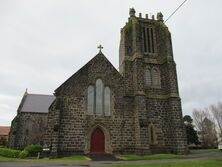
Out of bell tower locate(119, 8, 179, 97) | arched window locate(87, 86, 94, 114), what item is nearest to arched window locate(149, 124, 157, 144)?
bell tower locate(119, 8, 179, 97)

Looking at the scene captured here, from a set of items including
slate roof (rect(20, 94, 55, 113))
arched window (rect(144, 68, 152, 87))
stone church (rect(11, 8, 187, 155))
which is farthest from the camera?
slate roof (rect(20, 94, 55, 113))

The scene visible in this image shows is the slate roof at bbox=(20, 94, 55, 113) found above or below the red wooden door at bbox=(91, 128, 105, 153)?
above

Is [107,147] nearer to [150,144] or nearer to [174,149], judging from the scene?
[150,144]

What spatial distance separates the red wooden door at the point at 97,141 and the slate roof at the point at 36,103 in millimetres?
23980

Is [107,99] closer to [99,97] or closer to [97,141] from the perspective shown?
[99,97]

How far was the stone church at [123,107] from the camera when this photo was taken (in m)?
20.9

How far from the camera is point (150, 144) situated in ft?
73.0

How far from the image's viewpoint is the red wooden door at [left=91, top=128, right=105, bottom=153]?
21391 mm

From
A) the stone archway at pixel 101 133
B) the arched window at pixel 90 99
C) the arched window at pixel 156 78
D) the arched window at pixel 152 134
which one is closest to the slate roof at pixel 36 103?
the arched window at pixel 90 99

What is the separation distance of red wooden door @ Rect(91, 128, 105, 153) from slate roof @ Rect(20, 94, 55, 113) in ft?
78.7

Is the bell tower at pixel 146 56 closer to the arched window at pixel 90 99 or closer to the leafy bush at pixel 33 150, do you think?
the arched window at pixel 90 99

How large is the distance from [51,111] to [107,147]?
6759mm

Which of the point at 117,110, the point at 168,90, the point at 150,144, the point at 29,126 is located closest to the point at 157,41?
the point at 168,90

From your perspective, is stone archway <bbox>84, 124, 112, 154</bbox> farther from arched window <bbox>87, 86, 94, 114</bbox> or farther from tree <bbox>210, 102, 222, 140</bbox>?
tree <bbox>210, 102, 222, 140</bbox>
